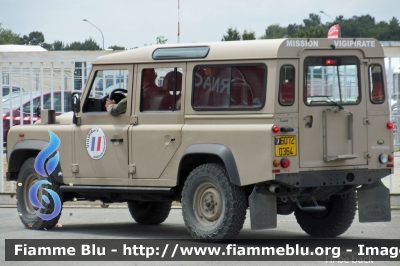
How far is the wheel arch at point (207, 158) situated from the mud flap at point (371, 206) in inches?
66.6

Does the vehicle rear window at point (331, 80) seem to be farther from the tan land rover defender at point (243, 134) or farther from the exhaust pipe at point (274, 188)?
the exhaust pipe at point (274, 188)

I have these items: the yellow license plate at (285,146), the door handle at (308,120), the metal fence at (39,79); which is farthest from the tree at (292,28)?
the yellow license plate at (285,146)

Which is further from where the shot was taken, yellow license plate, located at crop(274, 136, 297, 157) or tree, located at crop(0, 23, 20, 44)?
tree, located at crop(0, 23, 20, 44)

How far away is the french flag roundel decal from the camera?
1158cm

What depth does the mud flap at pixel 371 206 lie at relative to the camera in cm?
1074

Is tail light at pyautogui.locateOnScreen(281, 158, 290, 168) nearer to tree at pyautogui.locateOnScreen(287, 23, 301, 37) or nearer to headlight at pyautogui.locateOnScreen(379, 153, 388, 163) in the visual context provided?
headlight at pyautogui.locateOnScreen(379, 153, 388, 163)

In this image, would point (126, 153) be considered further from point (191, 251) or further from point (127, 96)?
point (191, 251)

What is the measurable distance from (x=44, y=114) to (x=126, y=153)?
1.83m

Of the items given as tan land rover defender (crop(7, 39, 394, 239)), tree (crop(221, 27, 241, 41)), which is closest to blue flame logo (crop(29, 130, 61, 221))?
tan land rover defender (crop(7, 39, 394, 239))

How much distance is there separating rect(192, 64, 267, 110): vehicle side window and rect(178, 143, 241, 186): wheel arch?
0.49 metres

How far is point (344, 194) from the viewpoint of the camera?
11.1m

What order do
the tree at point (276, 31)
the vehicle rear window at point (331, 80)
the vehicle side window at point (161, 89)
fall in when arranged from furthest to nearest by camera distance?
the tree at point (276, 31), the vehicle side window at point (161, 89), the vehicle rear window at point (331, 80)

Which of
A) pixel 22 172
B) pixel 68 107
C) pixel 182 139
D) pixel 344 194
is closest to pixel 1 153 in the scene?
pixel 68 107

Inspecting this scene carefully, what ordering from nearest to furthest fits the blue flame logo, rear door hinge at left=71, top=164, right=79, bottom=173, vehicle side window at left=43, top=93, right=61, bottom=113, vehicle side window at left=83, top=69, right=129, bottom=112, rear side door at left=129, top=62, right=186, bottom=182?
rear side door at left=129, top=62, right=186, bottom=182 → vehicle side window at left=83, top=69, right=129, bottom=112 → rear door hinge at left=71, top=164, right=79, bottom=173 → the blue flame logo → vehicle side window at left=43, top=93, right=61, bottom=113
